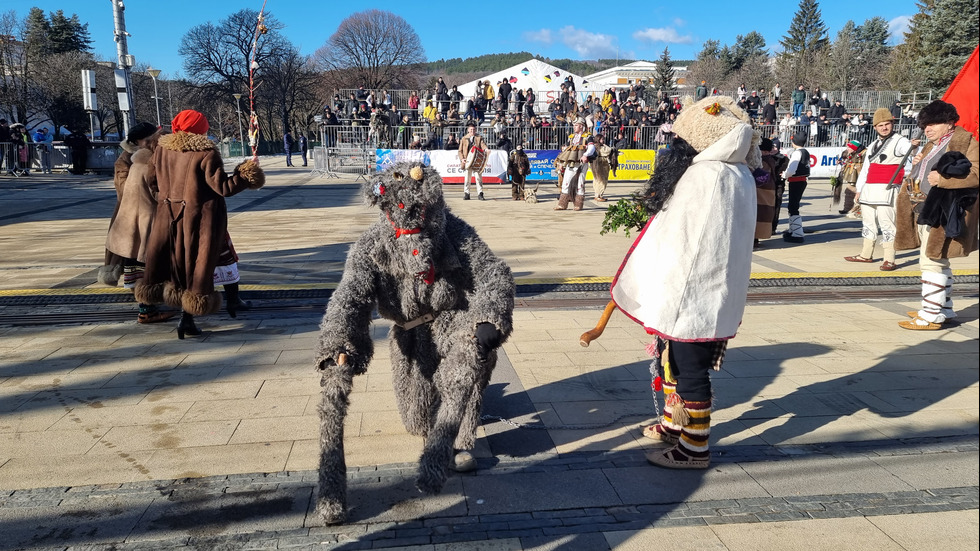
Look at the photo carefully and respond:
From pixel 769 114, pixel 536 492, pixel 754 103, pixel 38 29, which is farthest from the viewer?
pixel 38 29

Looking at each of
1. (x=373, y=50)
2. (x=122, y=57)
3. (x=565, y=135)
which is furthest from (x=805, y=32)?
(x=122, y=57)

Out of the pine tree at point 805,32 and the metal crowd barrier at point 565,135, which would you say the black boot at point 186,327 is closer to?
the metal crowd barrier at point 565,135

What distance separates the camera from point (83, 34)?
5394 cm

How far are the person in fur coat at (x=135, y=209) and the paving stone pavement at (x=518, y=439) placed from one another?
0.46 meters

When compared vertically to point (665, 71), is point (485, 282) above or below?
below

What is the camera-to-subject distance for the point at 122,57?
19.3m

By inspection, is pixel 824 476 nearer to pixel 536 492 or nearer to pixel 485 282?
pixel 536 492

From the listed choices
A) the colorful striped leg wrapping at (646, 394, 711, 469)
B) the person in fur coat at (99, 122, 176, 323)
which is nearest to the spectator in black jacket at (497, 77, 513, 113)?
the person in fur coat at (99, 122, 176, 323)

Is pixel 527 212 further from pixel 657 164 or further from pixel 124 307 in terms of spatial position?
pixel 657 164

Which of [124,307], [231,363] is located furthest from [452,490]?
[124,307]

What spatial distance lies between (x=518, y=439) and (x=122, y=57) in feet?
70.0

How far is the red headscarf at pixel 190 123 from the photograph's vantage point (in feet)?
15.7

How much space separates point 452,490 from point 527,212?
11.5 meters

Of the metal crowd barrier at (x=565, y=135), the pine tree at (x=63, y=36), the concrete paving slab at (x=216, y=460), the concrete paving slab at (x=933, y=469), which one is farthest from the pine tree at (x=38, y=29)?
the concrete paving slab at (x=933, y=469)
